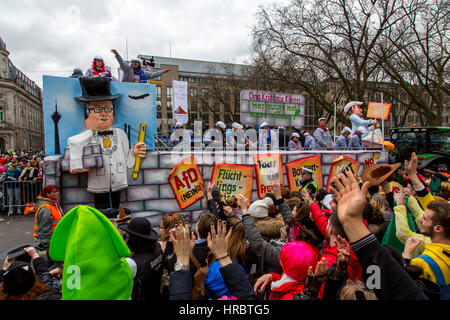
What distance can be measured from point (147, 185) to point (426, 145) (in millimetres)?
12836

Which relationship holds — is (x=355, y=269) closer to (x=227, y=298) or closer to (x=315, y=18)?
(x=227, y=298)

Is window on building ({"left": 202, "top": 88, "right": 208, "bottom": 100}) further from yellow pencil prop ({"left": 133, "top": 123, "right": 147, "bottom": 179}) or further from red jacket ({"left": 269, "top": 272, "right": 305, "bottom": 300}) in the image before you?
red jacket ({"left": 269, "top": 272, "right": 305, "bottom": 300})

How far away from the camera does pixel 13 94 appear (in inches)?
2403

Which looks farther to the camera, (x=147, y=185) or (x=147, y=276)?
(x=147, y=185)

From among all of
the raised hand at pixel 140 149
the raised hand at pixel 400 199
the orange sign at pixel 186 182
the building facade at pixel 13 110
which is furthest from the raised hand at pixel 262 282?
the building facade at pixel 13 110

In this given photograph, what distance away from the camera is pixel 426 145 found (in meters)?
13.4

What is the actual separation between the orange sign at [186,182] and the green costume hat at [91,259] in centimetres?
431

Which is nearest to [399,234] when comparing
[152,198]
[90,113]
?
[152,198]

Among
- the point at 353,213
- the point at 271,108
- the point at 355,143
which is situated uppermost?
the point at 271,108

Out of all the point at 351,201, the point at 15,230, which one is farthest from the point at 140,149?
the point at 351,201

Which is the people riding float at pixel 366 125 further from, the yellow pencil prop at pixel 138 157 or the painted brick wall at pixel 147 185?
the yellow pencil prop at pixel 138 157

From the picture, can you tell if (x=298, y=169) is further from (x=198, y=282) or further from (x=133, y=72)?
(x=198, y=282)

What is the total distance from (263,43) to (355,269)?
19.5 metres

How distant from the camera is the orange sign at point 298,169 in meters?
7.35
